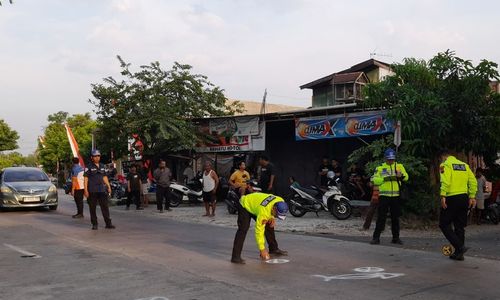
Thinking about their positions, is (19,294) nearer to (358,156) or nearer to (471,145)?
(358,156)

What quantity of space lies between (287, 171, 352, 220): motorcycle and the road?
3.26 meters

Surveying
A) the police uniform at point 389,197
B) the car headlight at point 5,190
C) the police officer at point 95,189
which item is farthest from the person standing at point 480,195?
the car headlight at point 5,190

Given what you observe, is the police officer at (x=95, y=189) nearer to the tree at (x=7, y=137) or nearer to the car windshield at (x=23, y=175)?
the car windshield at (x=23, y=175)

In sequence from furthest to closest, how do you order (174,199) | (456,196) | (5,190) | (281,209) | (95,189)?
(174,199), (5,190), (95,189), (456,196), (281,209)

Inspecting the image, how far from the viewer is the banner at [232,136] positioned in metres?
19.1

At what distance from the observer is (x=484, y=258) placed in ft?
28.3

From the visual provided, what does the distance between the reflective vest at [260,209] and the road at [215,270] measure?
482 millimetres

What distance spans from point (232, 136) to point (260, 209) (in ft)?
39.8

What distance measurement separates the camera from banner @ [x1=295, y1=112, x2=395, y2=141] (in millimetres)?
15180

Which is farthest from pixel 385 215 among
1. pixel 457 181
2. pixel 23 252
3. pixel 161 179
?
pixel 161 179

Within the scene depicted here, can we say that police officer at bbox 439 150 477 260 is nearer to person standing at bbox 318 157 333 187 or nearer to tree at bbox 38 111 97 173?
person standing at bbox 318 157 333 187

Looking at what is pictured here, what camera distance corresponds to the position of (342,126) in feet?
53.5

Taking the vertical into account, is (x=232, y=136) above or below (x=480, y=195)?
above

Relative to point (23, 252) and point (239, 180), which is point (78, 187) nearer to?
point (239, 180)
